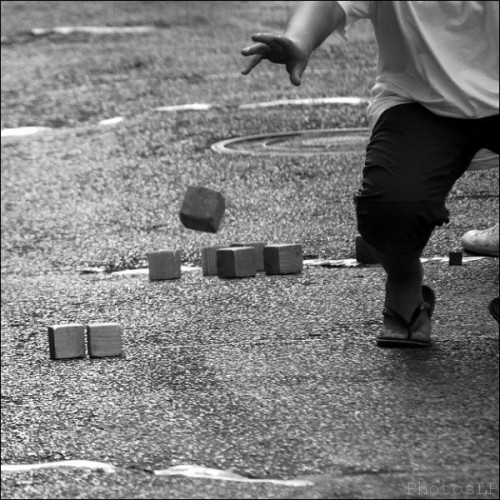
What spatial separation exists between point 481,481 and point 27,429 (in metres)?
1.30

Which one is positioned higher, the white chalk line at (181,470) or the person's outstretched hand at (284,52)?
the person's outstretched hand at (284,52)

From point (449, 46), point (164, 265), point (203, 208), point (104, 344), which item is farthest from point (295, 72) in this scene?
point (164, 265)

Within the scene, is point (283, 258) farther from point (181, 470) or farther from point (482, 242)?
point (181, 470)

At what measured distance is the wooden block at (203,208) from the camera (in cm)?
423

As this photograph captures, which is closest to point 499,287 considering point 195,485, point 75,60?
point 195,485

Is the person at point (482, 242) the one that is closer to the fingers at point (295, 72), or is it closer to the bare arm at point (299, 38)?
the bare arm at point (299, 38)

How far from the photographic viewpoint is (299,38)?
352 centimetres

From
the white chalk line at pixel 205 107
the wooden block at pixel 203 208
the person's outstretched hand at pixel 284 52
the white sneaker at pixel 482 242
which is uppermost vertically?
the person's outstretched hand at pixel 284 52

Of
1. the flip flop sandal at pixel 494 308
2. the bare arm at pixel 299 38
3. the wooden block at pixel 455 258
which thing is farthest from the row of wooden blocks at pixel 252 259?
the bare arm at pixel 299 38

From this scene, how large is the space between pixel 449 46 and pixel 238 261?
1.95 m

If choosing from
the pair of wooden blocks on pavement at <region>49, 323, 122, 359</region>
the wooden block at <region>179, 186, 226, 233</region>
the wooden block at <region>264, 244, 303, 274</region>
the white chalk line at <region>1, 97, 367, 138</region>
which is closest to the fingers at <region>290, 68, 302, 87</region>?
the wooden block at <region>179, 186, 226, 233</region>

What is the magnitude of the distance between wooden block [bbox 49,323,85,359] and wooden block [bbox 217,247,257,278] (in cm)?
124

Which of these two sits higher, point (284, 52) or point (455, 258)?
point (284, 52)

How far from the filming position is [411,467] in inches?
122
